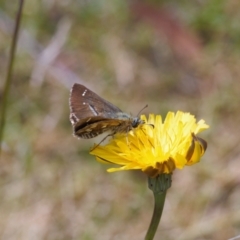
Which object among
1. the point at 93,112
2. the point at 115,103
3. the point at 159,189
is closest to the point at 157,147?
the point at 159,189

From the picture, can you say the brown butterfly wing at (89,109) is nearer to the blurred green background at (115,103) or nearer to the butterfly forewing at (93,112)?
the butterfly forewing at (93,112)

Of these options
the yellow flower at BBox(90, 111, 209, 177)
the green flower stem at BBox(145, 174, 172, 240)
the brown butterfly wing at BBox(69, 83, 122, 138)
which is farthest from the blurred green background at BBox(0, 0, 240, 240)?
the green flower stem at BBox(145, 174, 172, 240)

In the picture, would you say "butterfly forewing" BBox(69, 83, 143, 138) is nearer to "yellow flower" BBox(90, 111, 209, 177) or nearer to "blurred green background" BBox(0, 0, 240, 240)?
"yellow flower" BBox(90, 111, 209, 177)

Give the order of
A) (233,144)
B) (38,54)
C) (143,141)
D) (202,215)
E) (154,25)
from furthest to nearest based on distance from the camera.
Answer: (154,25) → (38,54) → (233,144) → (202,215) → (143,141)

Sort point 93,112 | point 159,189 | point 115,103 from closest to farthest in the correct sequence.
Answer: point 159,189 < point 93,112 < point 115,103

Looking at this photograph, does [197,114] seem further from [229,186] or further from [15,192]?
[15,192]

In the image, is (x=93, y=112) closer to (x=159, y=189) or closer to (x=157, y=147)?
(x=157, y=147)

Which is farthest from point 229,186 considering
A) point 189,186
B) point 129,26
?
point 129,26
